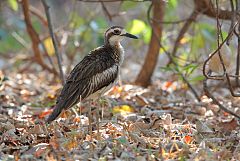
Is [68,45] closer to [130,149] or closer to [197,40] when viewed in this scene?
[197,40]

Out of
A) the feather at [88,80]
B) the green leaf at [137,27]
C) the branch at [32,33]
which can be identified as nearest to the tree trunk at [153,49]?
the green leaf at [137,27]

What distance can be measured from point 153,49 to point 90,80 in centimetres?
199

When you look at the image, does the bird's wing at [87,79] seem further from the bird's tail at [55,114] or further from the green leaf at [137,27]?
the green leaf at [137,27]

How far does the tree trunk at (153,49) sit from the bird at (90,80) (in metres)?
1.17

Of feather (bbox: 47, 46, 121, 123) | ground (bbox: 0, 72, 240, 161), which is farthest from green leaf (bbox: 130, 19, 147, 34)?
feather (bbox: 47, 46, 121, 123)

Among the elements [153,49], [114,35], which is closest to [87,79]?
[114,35]

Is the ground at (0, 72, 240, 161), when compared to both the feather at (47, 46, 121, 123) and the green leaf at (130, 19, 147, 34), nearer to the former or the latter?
the feather at (47, 46, 121, 123)

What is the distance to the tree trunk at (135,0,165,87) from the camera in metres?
6.80

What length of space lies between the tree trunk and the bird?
1.17 meters

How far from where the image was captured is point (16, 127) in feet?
16.7

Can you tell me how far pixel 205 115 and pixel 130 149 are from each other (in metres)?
1.82

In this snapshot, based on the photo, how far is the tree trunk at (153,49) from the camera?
22.3 feet

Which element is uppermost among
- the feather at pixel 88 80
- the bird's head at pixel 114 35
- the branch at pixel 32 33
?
the branch at pixel 32 33

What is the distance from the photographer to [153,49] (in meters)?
7.01
